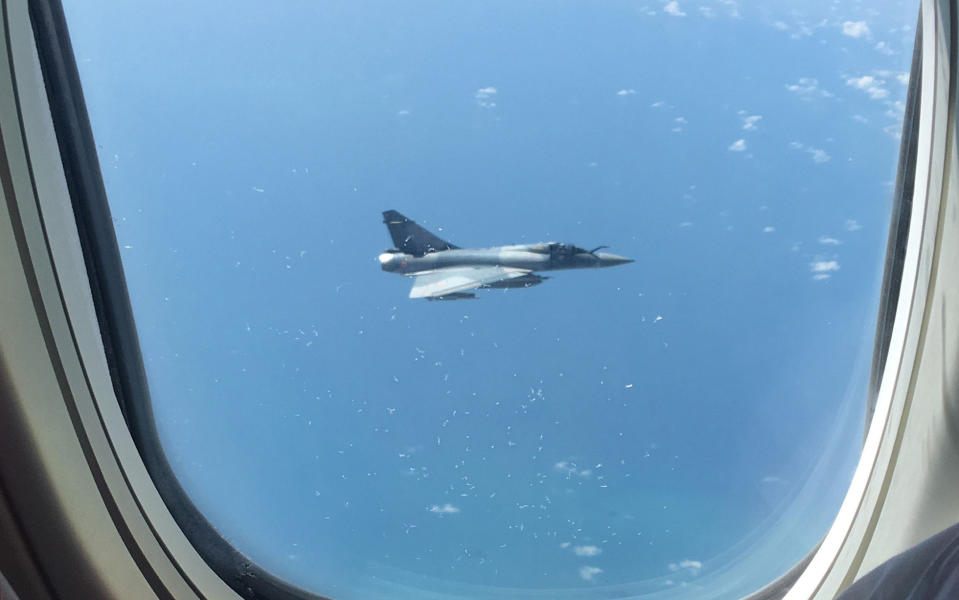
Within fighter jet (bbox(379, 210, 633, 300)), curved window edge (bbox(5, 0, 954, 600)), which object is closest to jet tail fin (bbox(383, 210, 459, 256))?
fighter jet (bbox(379, 210, 633, 300))

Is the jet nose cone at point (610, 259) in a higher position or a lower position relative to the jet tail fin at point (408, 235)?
lower

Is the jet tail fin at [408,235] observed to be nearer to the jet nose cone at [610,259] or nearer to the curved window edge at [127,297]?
the jet nose cone at [610,259]

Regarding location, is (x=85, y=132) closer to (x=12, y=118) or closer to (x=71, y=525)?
(x=12, y=118)

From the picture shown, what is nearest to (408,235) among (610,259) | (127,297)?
(610,259)

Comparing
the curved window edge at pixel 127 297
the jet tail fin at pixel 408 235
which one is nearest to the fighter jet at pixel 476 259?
the jet tail fin at pixel 408 235

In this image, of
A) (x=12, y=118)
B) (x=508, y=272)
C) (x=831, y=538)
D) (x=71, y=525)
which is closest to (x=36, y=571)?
(x=71, y=525)

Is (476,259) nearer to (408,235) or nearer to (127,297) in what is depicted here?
(408,235)

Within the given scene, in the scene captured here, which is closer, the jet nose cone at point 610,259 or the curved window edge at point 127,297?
the curved window edge at point 127,297

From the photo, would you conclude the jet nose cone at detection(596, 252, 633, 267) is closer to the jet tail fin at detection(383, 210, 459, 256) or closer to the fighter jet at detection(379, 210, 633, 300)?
the fighter jet at detection(379, 210, 633, 300)
